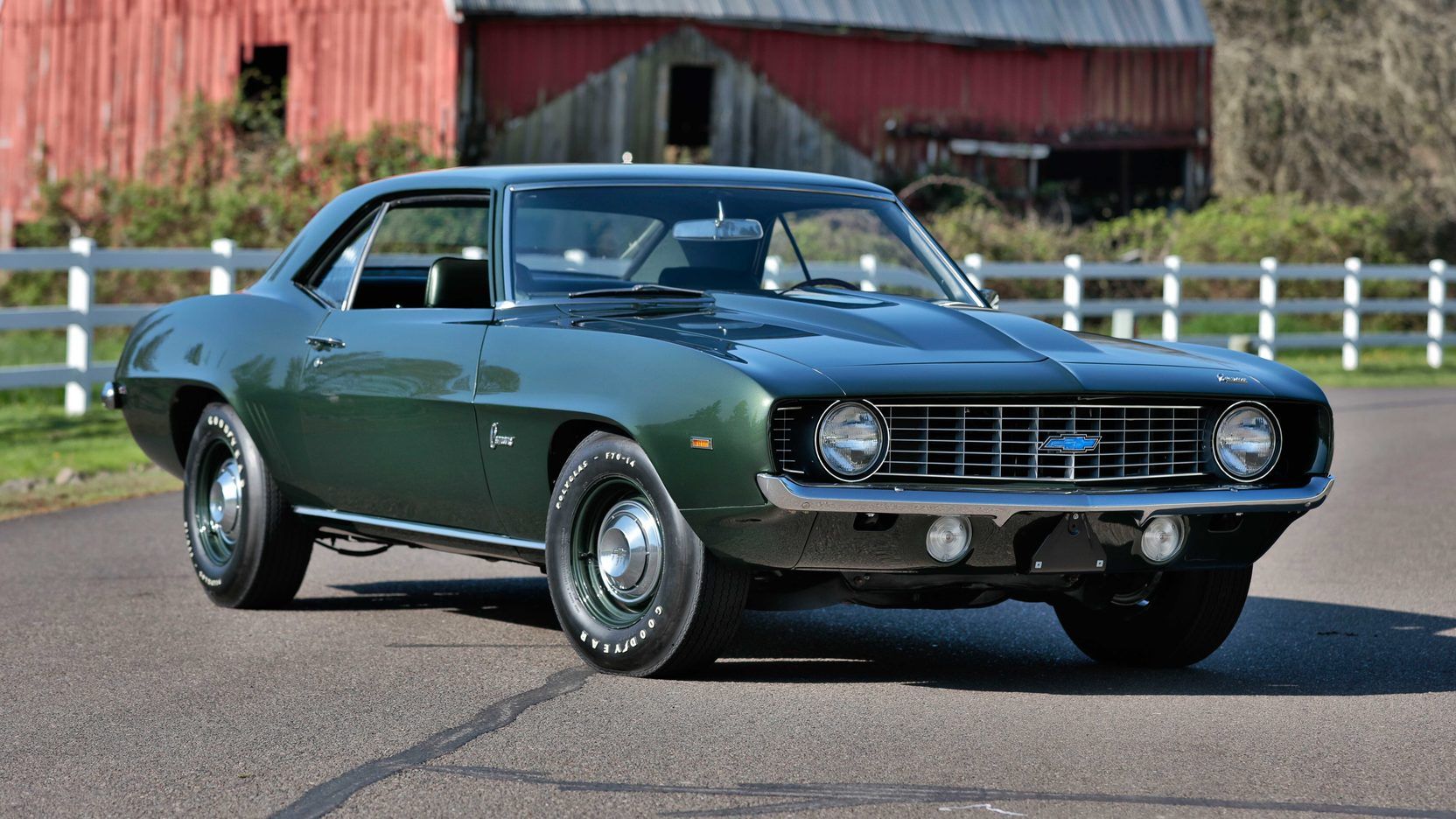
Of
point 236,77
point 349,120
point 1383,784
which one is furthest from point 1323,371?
point 1383,784

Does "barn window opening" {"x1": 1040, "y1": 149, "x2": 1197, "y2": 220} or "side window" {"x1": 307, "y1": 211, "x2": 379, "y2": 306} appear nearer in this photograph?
"side window" {"x1": 307, "y1": 211, "x2": 379, "y2": 306}

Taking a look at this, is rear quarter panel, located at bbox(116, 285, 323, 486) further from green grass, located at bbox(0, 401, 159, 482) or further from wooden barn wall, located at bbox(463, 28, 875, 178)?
wooden barn wall, located at bbox(463, 28, 875, 178)

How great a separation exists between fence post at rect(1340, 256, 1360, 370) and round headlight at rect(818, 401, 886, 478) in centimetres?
1963

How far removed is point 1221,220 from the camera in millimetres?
29047

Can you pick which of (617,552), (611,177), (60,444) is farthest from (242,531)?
(60,444)

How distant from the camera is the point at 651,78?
2933 cm

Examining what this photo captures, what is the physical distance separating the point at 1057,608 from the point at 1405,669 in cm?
106

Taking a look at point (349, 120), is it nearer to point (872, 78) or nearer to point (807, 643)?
point (872, 78)

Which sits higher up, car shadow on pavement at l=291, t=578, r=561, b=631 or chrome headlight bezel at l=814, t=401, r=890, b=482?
chrome headlight bezel at l=814, t=401, r=890, b=482

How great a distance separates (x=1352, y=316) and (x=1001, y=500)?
19982 millimetres

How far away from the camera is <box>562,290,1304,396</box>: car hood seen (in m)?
5.62

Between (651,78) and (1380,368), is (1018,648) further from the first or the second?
(651,78)

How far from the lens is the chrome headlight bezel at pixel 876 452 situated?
5.48 meters

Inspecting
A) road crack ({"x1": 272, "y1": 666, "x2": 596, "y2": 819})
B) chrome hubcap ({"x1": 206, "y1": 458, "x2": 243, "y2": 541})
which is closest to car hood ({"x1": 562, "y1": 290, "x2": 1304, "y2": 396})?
road crack ({"x1": 272, "y1": 666, "x2": 596, "y2": 819})
